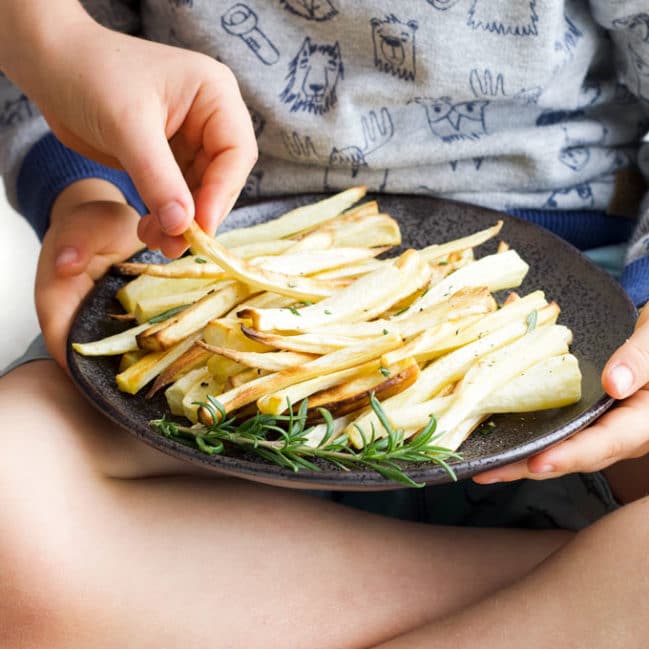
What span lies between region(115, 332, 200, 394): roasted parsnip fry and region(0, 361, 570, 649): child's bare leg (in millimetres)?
105

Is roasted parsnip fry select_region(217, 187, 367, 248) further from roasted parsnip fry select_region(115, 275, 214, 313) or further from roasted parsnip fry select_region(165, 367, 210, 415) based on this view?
roasted parsnip fry select_region(165, 367, 210, 415)

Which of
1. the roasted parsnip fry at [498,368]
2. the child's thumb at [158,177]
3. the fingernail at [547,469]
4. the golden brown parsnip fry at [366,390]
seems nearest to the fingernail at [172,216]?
the child's thumb at [158,177]

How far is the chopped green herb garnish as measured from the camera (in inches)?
38.3

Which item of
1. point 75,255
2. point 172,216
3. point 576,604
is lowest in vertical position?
point 576,604

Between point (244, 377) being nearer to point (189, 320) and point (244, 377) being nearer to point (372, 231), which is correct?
point (189, 320)

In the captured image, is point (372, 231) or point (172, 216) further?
point (372, 231)


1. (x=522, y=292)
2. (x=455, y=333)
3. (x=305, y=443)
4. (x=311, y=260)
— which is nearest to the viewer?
(x=305, y=443)

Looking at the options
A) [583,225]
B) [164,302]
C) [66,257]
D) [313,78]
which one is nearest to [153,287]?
[164,302]

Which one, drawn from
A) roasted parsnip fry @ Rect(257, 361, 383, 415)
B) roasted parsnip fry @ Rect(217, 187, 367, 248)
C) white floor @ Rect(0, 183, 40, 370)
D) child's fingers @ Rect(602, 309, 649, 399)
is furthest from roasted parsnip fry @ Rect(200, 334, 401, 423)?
white floor @ Rect(0, 183, 40, 370)

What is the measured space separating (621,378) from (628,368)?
0.06 ft

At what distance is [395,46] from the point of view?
1.24m

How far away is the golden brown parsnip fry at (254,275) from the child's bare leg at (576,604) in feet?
1.21

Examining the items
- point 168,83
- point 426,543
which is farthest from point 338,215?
point 426,543

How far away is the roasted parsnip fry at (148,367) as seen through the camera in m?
0.91
